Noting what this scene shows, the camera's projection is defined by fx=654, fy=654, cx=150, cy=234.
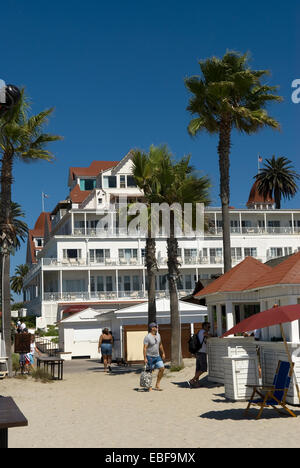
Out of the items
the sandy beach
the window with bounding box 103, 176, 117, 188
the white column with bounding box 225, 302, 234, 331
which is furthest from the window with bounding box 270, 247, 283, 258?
the white column with bounding box 225, 302, 234, 331

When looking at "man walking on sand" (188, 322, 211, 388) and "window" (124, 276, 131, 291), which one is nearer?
Answer: "man walking on sand" (188, 322, 211, 388)

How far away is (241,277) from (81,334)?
24229mm

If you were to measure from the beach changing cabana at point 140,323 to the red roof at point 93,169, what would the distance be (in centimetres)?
4297

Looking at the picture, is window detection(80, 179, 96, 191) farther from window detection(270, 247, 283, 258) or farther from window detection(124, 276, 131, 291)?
window detection(270, 247, 283, 258)

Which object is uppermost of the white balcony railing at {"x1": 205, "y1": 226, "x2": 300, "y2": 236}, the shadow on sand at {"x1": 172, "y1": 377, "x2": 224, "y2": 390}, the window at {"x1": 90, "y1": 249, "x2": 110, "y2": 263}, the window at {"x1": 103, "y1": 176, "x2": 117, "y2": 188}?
the window at {"x1": 103, "y1": 176, "x2": 117, "y2": 188}

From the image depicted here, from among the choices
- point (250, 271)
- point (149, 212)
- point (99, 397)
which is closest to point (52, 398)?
point (99, 397)

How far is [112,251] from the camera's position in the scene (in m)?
63.1

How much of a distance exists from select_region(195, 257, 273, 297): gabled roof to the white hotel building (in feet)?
132

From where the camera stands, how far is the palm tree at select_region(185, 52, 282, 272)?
79.5ft

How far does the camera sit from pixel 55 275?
6469 cm

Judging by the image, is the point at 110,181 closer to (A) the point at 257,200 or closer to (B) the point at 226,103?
(A) the point at 257,200

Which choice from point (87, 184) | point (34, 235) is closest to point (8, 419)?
point (87, 184)

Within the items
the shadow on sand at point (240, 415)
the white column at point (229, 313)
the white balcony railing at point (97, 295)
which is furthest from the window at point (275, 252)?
the shadow on sand at point (240, 415)

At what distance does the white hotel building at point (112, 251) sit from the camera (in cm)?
6106
